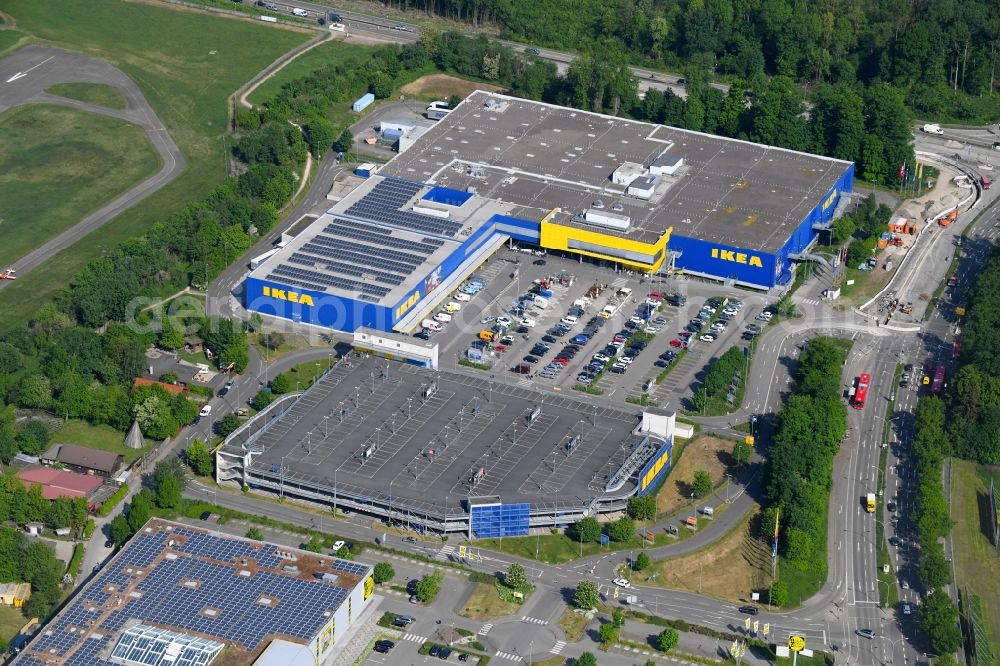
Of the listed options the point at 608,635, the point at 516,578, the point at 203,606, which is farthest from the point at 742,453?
the point at 203,606

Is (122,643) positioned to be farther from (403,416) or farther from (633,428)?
(633,428)

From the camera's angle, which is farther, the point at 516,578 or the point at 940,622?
the point at 516,578

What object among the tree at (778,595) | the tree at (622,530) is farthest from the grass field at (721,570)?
the tree at (622,530)

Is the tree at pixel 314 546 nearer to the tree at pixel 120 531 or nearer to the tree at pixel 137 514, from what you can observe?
the tree at pixel 137 514

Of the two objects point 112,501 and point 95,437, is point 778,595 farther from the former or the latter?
point 95,437

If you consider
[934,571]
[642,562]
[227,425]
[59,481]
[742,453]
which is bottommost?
[59,481]
